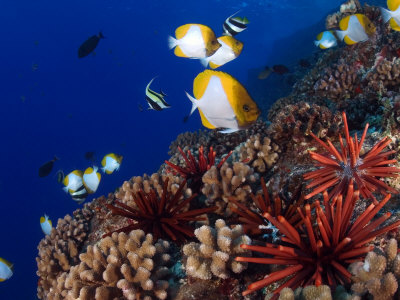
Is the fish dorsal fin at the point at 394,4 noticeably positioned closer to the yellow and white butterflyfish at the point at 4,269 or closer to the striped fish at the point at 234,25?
the striped fish at the point at 234,25

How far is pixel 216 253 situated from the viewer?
7.53 feet

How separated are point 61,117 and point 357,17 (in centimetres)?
6920

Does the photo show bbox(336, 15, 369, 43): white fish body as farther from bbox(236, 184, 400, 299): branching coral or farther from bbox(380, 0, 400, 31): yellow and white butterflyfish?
bbox(236, 184, 400, 299): branching coral

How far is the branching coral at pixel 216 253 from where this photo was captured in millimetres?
2289

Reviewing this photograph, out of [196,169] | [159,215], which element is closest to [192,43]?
[196,169]

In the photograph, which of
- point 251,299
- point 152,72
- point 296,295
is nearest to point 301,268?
point 296,295

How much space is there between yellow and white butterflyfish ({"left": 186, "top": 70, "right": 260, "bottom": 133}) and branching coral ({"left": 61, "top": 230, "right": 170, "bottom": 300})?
1.45 metres

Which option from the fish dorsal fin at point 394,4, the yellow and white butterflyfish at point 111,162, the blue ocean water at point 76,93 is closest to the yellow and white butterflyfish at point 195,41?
the fish dorsal fin at point 394,4

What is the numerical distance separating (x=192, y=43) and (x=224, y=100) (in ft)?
5.15

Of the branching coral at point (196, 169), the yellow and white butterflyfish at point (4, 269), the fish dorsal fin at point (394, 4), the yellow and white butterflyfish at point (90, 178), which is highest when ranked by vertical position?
the fish dorsal fin at point (394, 4)

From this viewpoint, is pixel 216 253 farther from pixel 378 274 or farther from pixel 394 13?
pixel 394 13

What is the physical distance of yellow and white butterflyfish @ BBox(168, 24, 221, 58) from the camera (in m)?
3.84

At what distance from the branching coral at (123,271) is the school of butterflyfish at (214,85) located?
1436 mm

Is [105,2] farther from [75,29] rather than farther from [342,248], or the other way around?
[342,248]
